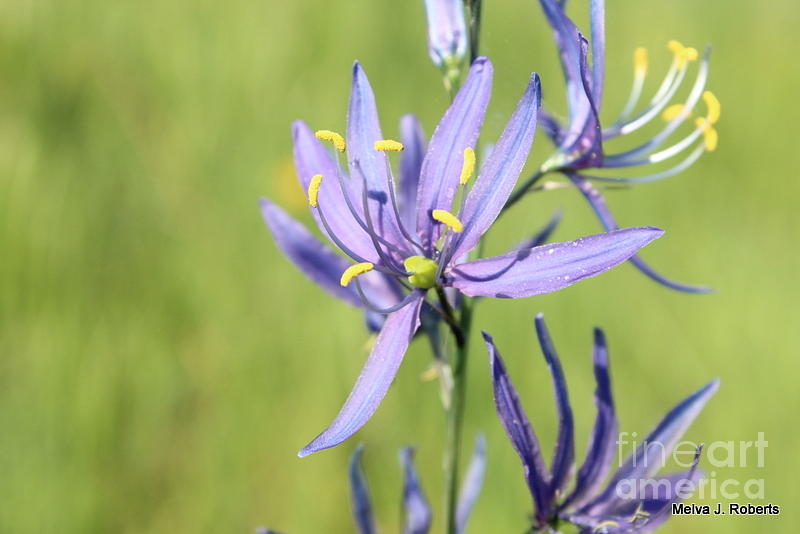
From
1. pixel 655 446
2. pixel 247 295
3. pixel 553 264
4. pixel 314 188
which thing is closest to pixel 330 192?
pixel 314 188

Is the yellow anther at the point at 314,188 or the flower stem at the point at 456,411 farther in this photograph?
the flower stem at the point at 456,411

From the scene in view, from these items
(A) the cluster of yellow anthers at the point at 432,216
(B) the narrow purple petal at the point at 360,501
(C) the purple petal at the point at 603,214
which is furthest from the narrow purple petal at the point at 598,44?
(B) the narrow purple petal at the point at 360,501

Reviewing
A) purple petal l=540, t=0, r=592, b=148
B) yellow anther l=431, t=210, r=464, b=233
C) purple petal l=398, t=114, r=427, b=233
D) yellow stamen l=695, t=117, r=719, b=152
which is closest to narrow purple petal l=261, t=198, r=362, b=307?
purple petal l=398, t=114, r=427, b=233

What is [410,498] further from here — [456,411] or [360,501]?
[456,411]

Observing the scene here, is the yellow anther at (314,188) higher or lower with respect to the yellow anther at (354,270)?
higher

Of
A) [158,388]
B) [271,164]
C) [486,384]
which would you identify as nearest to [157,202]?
[271,164]

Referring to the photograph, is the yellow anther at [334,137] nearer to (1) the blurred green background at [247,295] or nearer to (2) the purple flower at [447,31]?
(2) the purple flower at [447,31]

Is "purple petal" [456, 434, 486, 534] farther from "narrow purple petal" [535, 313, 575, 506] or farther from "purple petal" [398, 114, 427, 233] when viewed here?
"purple petal" [398, 114, 427, 233]
